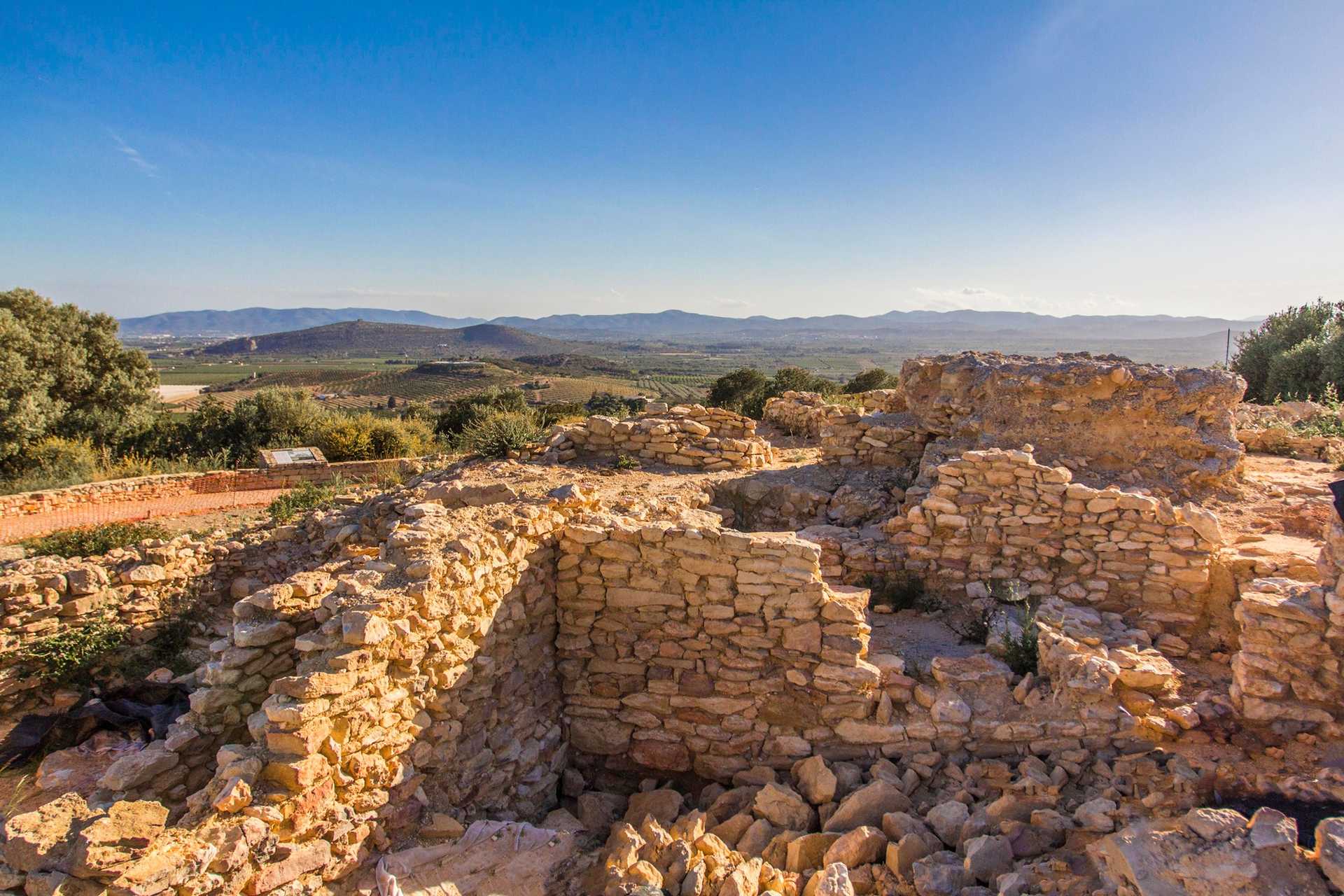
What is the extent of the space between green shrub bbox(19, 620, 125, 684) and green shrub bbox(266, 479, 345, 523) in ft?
7.49

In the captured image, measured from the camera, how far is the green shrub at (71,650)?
636cm

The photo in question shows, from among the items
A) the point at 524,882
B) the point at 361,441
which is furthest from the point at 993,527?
the point at 361,441

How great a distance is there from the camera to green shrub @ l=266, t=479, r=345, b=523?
30.5 feet

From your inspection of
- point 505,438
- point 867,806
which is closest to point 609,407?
point 505,438

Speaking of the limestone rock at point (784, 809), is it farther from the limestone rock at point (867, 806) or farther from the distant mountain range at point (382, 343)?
the distant mountain range at point (382, 343)

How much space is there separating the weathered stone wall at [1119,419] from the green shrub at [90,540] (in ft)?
37.1

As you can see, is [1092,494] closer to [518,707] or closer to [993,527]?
[993,527]

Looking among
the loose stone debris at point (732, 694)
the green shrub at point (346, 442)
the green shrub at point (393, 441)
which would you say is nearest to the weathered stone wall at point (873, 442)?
the loose stone debris at point (732, 694)

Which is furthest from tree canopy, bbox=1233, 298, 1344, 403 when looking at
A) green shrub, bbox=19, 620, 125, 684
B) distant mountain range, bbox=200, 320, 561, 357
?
distant mountain range, bbox=200, 320, 561, 357

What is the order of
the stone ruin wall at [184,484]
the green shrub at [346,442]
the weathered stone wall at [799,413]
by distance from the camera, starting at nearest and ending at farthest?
1. the stone ruin wall at [184,484]
2. the weathered stone wall at [799,413]
3. the green shrub at [346,442]

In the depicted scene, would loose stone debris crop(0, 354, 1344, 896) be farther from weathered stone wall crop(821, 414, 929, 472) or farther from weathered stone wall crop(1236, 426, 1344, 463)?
weathered stone wall crop(1236, 426, 1344, 463)

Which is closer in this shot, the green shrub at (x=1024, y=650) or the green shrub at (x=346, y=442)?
the green shrub at (x=1024, y=650)

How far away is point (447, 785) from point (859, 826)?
105 inches

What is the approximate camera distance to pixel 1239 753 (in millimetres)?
4566
